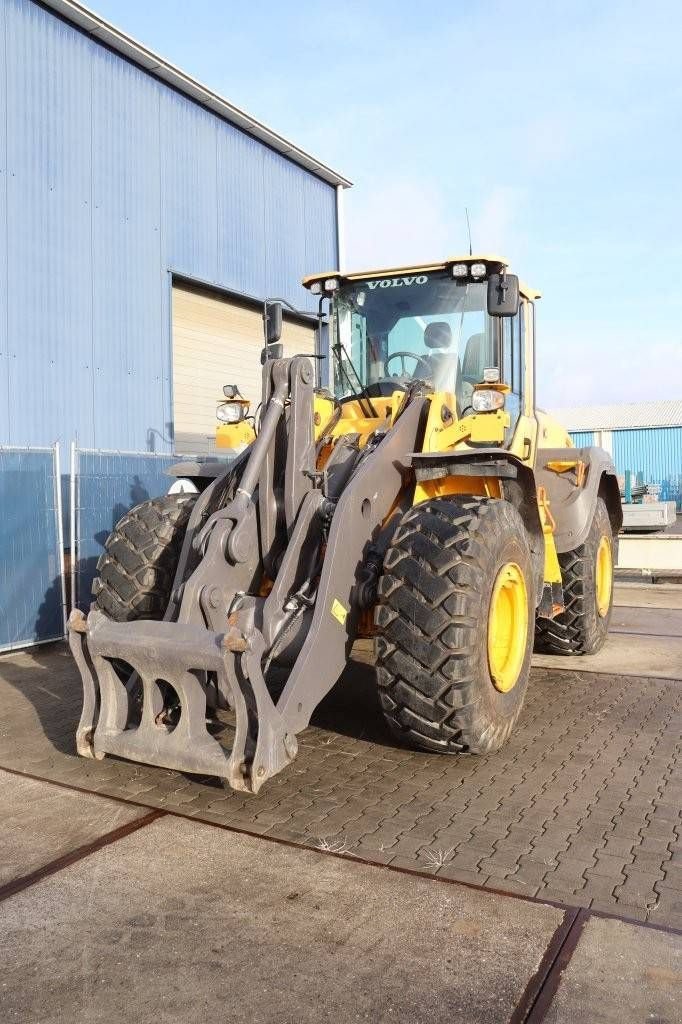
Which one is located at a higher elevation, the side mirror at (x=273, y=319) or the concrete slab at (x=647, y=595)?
the side mirror at (x=273, y=319)

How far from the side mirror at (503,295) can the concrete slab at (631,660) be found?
3.09m

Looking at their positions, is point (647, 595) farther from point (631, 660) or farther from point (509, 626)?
point (509, 626)

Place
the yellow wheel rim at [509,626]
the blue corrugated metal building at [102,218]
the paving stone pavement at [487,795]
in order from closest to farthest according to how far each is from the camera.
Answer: the paving stone pavement at [487,795]
the yellow wheel rim at [509,626]
the blue corrugated metal building at [102,218]

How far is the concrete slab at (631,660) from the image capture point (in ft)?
22.2

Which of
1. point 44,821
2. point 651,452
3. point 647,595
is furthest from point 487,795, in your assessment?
point 651,452

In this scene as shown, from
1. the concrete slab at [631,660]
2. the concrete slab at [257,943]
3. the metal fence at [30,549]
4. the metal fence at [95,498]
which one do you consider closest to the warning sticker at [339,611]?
the concrete slab at [257,943]

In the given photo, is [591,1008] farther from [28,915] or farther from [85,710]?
[85,710]

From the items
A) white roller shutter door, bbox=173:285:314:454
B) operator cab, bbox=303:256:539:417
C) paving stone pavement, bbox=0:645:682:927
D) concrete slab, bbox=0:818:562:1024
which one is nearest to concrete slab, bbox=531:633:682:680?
paving stone pavement, bbox=0:645:682:927

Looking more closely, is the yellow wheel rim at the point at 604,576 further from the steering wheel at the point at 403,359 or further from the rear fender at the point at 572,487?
the steering wheel at the point at 403,359

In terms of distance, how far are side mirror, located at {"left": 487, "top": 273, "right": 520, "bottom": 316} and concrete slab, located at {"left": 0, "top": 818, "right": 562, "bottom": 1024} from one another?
127 inches

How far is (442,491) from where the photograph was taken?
5.29 meters

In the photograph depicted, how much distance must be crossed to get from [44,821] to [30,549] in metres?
4.51

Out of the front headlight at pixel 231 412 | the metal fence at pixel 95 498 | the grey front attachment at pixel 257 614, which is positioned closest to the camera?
the grey front attachment at pixel 257 614

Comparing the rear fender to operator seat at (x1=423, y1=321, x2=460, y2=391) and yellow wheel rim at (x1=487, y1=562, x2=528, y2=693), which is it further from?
yellow wheel rim at (x1=487, y1=562, x2=528, y2=693)
